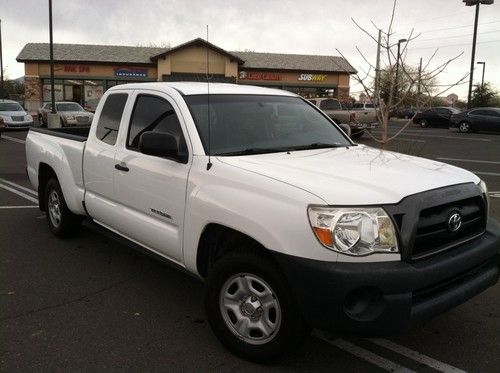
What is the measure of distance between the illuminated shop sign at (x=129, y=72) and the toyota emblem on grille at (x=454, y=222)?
40831 millimetres

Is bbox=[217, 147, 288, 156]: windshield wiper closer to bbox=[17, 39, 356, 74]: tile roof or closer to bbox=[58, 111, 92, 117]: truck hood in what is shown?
bbox=[58, 111, 92, 117]: truck hood

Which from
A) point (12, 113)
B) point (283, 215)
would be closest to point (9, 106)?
point (12, 113)

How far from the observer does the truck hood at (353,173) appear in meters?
2.93

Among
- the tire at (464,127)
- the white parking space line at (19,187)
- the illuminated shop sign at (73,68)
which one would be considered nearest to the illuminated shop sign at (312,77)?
the illuminated shop sign at (73,68)

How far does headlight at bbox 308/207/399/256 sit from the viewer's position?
2832 millimetres

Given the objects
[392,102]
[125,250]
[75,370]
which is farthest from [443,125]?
[75,370]

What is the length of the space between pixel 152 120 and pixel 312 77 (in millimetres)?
40977

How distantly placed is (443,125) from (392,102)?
28.7 meters

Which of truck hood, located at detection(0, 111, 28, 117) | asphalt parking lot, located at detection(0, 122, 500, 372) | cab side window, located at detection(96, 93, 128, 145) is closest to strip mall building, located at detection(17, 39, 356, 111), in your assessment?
truck hood, located at detection(0, 111, 28, 117)

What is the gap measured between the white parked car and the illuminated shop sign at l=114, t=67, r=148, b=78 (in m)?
17.1

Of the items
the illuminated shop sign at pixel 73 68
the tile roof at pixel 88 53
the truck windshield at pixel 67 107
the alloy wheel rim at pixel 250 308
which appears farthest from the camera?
A: the illuminated shop sign at pixel 73 68

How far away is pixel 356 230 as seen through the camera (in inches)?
112

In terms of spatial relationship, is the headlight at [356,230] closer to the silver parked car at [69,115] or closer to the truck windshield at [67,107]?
the silver parked car at [69,115]

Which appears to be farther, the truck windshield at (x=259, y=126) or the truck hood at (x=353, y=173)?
the truck windshield at (x=259, y=126)
